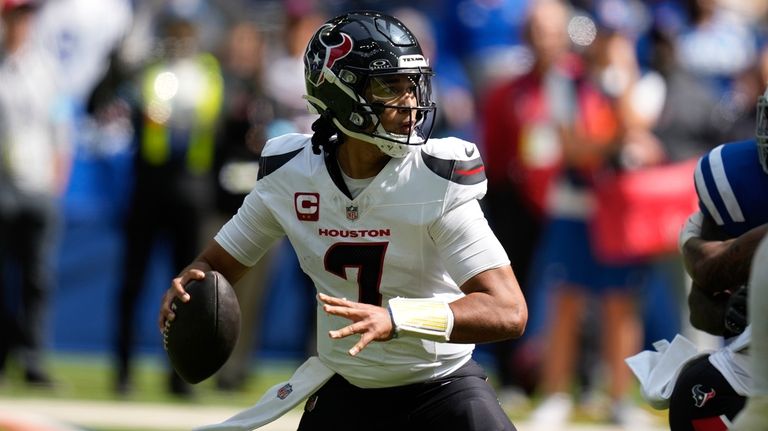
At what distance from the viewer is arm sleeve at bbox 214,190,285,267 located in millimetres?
4258

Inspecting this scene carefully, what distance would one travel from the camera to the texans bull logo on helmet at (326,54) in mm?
4094

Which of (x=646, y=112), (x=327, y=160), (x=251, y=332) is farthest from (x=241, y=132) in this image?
(x=327, y=160)

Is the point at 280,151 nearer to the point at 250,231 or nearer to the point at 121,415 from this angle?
the point at 250,231

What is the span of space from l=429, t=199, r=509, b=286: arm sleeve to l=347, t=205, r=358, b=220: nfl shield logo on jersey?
0.23 m

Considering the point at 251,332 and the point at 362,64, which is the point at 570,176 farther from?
the point at 362,64

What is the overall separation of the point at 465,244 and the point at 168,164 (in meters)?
4.69

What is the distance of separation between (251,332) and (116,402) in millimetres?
1090

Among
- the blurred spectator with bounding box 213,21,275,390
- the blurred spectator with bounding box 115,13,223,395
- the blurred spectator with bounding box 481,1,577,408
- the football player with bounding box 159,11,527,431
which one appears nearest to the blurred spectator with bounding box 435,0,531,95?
the blurred spectator with bounding box 481,1,577,408

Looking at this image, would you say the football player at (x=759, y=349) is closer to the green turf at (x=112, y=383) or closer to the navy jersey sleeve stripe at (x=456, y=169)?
the navy jersey sleeve stripe at (x=456, y=169)

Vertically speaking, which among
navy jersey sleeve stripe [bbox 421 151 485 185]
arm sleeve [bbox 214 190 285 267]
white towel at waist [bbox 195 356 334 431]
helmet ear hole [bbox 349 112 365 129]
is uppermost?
helmet ear hole [bbox 349 112 365 129]

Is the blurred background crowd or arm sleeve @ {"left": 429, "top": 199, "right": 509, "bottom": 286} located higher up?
arm sleeve @ {"left": 429, "top": 199, "right": 509, "bottom": 286}

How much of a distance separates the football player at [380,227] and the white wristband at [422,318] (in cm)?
14

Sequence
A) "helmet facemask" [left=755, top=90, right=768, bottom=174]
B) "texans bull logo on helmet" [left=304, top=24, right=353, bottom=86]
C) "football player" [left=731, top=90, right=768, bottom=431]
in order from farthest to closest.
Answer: "texans bull logo on helmet" [left=304, top=24, right=353, bottom=86] < "helmet facemask" [left=755, top=90, right=768, bottom=174] < "football player" [left=731, top=90, right=768, bottom=431]

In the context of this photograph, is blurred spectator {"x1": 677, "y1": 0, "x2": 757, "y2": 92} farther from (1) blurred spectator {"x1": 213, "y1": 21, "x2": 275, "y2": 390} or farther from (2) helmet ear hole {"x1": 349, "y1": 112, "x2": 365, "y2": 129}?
(2) helmet ear hole {"x1": 349, "y1": 112, "x2": 365, "y2": 129}
